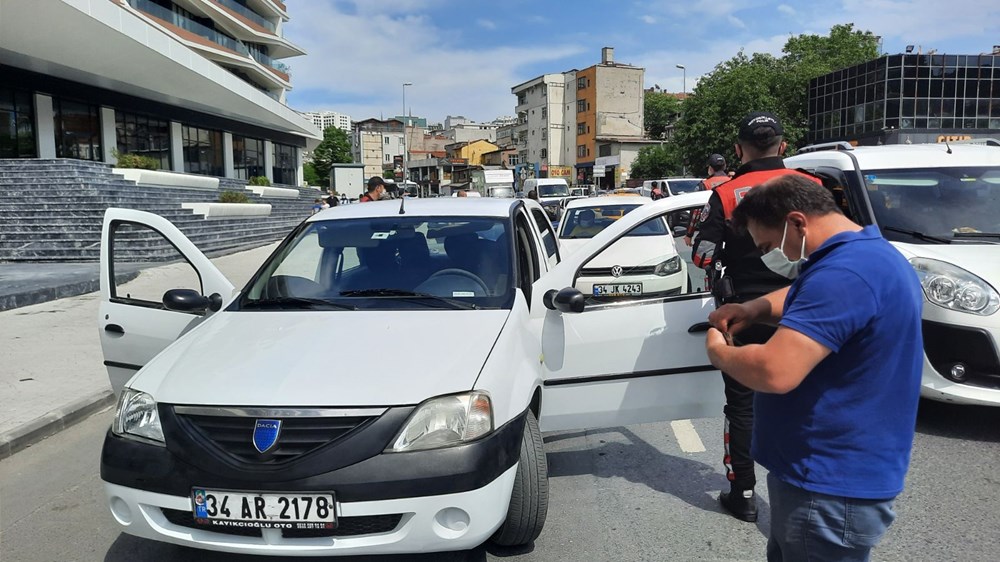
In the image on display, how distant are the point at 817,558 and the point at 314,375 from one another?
192 cm

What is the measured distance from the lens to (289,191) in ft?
117

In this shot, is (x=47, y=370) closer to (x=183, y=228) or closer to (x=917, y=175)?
(x=917, y=175)

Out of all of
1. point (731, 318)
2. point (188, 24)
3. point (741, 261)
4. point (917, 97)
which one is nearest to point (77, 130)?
point (188, 24)

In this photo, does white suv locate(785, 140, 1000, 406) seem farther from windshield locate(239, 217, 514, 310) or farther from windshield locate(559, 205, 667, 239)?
windshield locate(559, 205, 667, 239)

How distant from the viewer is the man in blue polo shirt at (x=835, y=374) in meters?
1.77

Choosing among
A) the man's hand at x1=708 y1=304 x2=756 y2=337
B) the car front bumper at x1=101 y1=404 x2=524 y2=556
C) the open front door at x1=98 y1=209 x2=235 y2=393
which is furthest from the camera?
the open front door at x1=98 y1=209 x2=235 y2=393

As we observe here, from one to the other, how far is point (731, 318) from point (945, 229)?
156 inches

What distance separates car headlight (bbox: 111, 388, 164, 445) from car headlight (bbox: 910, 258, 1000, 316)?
4.35 m

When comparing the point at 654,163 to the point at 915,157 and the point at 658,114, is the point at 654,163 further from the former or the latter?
the point at 915,157

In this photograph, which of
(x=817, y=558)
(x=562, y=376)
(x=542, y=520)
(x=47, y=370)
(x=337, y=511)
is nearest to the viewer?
(x=817, y=558)

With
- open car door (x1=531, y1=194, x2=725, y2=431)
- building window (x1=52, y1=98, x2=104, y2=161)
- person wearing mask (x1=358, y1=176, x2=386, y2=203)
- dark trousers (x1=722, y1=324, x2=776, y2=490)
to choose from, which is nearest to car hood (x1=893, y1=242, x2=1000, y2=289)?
open car door (x1=531, y1=194, x2=725, y2=431)

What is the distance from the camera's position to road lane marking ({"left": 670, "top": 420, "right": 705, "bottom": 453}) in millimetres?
4738

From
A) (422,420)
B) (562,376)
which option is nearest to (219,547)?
(422,420)

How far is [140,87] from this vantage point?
94.4 ft
